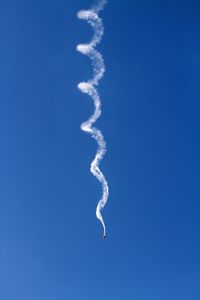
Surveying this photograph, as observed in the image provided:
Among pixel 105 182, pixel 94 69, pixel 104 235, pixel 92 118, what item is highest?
pixel 94 69

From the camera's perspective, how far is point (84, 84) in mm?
24078

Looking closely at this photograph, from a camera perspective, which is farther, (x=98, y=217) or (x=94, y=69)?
(x=98, y=217)

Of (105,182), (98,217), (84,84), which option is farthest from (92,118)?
(98,217)

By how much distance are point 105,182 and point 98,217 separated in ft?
7.26

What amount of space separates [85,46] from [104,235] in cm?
1118

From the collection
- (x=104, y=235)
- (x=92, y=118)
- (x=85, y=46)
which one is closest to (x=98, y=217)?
(x=104, y=235)

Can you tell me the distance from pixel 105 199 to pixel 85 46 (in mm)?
8944

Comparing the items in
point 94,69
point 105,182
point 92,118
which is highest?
point 94,69

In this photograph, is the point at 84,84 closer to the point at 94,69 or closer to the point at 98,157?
the point at 94,69

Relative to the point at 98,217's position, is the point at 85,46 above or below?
above

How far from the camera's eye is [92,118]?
24.6 meters

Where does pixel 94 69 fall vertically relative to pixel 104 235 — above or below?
above

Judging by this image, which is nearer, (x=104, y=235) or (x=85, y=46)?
(x=85, y=46)

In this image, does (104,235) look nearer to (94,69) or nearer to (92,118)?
(92,118)
